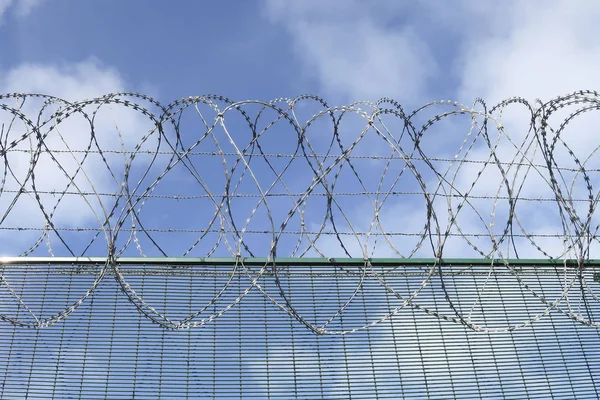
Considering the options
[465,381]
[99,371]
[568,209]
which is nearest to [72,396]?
[99,371]

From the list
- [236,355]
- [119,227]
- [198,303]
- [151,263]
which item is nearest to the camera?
[119,227]

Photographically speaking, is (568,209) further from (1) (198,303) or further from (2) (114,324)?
(2) (114,324)

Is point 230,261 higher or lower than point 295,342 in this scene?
higher

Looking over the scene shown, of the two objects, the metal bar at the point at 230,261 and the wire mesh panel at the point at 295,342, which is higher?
the metal bar at the point at 230,261

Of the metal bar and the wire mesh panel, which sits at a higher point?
the metal bar

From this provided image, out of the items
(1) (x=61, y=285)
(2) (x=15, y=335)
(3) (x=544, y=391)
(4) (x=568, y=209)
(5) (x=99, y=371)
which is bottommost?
(3) (x=544, y=391)

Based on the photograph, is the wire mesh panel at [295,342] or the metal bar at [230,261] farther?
the metal bar at [230,261]

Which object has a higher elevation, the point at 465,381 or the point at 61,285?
the point at 61,285

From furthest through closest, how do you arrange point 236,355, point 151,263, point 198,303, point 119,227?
1. point 151,263
2. point 198,303
3. point 236,355
4. point 119,227

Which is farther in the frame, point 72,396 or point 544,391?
point 544,391

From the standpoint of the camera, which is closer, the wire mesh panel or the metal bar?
the wire mesh panel

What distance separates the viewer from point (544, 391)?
26.9 ft

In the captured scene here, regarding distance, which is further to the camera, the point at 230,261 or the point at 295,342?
the point at 230,261

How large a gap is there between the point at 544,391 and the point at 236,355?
432cm
